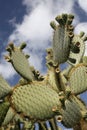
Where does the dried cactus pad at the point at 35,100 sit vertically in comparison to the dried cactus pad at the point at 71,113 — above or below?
above

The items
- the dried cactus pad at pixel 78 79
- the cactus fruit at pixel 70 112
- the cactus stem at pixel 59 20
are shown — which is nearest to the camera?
the cactus fruit at pixel 70 112

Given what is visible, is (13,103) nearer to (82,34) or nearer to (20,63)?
(20,63)

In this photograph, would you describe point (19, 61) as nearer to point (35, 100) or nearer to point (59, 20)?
point (35, 100)

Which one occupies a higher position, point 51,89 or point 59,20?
point 59,20

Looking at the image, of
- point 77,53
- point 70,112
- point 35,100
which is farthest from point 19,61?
point 77,53

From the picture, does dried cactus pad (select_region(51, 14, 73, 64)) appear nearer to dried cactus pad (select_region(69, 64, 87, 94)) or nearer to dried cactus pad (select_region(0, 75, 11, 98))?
dried cactus pad (select_region(69, 64, 87, 94))

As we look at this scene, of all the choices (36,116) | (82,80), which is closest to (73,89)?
(82,80)

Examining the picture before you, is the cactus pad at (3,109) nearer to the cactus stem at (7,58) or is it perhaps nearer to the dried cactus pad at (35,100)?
the dried cactus pad at (35,100)

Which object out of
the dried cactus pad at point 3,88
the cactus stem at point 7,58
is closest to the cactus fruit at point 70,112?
the dried cactus pad at point 3,88

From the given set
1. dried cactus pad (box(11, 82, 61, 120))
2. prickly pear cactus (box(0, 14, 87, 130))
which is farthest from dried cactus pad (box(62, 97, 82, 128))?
dried cactus pad (box(11, 82, 61, 120))
